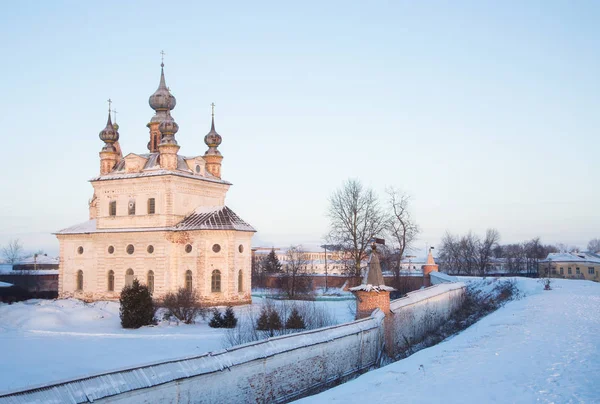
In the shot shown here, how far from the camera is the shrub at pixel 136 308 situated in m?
26.0

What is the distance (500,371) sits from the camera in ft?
32.4

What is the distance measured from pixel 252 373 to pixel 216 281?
75.7 feet

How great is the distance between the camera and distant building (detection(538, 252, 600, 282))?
5741 centimetres

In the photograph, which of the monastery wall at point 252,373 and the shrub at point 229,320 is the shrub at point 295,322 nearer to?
the monastery wall at point 252,373

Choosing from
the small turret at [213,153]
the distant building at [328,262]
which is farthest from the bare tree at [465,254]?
the small turret at [213,153]

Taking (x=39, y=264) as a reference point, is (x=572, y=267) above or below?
below

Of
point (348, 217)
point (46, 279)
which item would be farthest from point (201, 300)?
point (46, 279)

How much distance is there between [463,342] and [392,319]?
100 inches

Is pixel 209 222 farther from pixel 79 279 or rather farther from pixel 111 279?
pixel 79 279

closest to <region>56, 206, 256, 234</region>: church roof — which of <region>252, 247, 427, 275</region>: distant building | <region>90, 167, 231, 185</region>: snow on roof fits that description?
<region>90, 167, 231, 185</region>: snow on roof

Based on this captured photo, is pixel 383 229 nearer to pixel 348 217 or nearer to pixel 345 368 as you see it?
pixel 348 217

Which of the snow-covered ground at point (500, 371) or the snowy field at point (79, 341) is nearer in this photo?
the snow-covered ground at point (500, 371)

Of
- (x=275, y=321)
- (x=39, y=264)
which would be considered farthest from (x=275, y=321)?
(x=39, y=264)

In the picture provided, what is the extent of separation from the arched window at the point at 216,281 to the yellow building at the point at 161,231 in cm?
6
